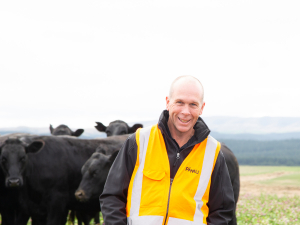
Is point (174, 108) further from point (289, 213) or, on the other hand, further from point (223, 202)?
point (289, 213)

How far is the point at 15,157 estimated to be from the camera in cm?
660

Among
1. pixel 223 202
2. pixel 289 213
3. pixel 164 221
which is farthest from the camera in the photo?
pixel 289 213

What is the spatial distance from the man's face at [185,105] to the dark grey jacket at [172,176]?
0.11m

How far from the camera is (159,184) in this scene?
109 inches

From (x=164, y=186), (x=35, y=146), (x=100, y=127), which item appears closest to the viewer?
(x=164, y=186)

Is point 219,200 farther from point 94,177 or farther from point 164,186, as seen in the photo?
point 94,177

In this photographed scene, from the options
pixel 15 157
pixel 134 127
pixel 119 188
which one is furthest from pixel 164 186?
pixel 134 127

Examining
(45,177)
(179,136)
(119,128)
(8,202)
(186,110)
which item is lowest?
(8,202)

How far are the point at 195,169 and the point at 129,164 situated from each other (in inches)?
20.4

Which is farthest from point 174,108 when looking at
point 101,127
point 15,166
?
point 101,127

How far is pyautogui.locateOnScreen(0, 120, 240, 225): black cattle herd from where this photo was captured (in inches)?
247

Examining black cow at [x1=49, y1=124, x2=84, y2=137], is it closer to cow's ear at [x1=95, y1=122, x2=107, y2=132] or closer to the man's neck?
cow's ear at [x1=95, y1=122, x2=107, y2=132]

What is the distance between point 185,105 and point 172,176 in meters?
0.56

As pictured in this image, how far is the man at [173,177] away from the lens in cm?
275
